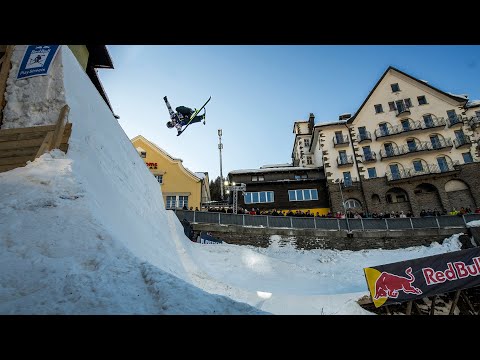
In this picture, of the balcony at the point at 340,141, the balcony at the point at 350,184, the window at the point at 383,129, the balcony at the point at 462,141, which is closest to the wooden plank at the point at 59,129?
the balcony at the point at 350,184

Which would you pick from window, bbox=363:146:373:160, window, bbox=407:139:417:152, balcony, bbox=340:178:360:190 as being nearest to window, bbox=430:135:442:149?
window, bbox=407:139:417:152

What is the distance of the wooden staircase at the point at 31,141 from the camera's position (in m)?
7.66

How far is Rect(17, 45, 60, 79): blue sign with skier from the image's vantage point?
938 centimetres

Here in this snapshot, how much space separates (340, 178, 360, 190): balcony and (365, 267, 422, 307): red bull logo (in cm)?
2630

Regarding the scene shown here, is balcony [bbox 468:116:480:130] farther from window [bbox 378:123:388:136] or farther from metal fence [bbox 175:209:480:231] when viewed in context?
metal fence [bbox 175:209:480:231]

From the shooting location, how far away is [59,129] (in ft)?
26.9

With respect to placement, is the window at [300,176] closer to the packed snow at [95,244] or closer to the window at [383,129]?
the window at [383,129]

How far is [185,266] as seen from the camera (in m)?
12.7
